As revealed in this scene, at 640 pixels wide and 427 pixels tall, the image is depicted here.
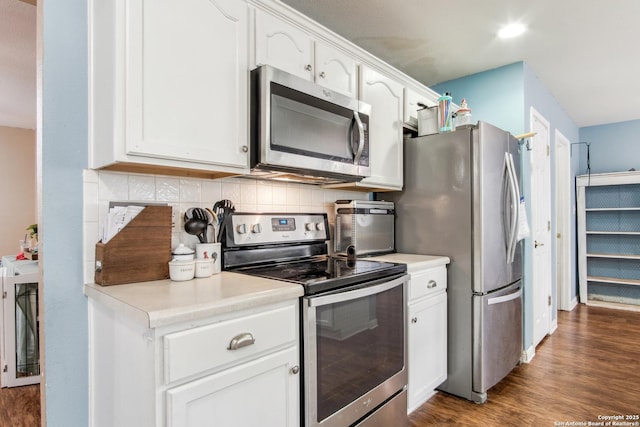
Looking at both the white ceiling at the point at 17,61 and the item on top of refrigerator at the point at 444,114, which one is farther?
the item on top of refrigerator at the point at 444,114

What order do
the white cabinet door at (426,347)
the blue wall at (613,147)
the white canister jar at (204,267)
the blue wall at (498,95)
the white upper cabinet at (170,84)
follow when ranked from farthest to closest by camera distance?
1. the blue wall at (613,147)
2. the blue wall at (498,95)
3. the white cabinet door at (426,347)
4. the white canister jar at (204,267)
5. the white upper cabinet at (170,84)

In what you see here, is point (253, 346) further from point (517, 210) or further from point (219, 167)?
point (517, 210)

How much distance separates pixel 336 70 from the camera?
1.87 m

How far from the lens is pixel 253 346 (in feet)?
3.58

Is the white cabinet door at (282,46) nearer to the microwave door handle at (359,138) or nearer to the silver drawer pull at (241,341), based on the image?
the microwave door handle at (359,138)

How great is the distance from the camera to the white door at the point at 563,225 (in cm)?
427

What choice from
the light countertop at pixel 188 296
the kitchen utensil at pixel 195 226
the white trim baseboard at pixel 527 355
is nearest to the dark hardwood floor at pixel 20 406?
the light countertop at pixel 188 296

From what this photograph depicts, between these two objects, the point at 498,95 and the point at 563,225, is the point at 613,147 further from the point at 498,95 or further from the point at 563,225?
the point at 498,95

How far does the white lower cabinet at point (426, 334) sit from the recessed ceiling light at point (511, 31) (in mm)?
1664

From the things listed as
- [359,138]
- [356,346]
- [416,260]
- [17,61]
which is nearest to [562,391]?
[416,260]

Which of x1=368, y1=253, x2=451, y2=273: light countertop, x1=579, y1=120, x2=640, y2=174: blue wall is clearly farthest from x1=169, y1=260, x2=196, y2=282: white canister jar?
x1=579, y1=120, x2=640, y2=174: blue wall

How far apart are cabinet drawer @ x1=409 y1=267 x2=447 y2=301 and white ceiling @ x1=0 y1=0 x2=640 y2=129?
5.20 ft

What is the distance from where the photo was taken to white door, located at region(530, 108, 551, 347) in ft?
9.95

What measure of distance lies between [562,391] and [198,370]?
244 cm
